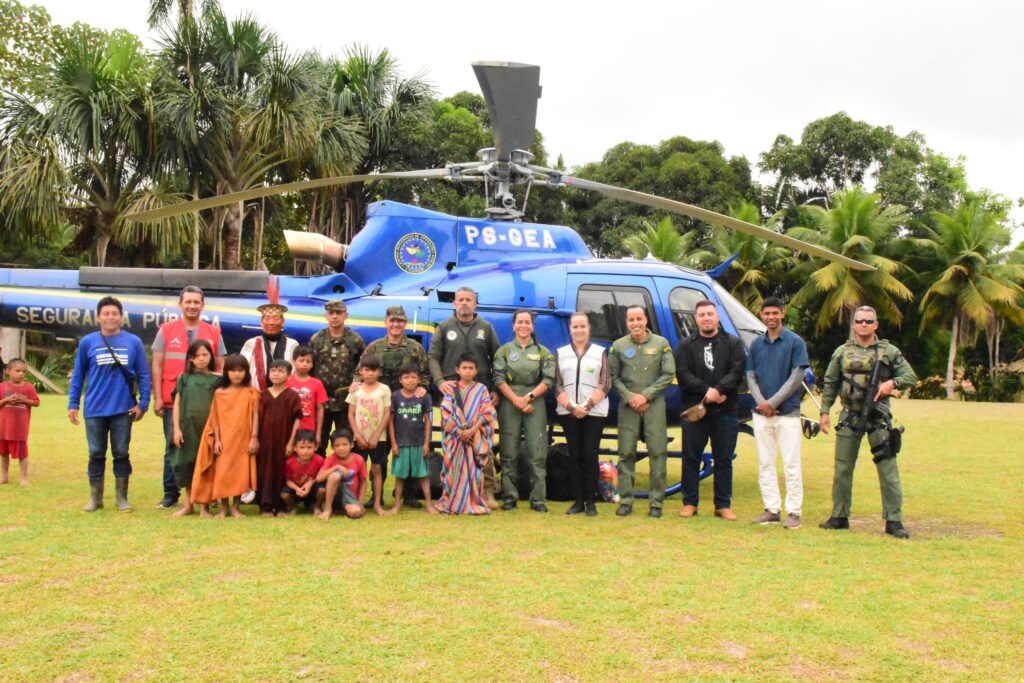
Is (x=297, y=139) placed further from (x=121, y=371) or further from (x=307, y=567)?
(x=307, y=567)

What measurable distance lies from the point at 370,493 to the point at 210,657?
4389 mm

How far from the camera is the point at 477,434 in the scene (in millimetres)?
6867

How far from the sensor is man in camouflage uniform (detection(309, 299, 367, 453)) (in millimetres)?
6984

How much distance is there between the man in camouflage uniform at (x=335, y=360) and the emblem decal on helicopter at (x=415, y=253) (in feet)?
4.47

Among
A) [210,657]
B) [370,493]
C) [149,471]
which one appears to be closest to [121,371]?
[370,493]

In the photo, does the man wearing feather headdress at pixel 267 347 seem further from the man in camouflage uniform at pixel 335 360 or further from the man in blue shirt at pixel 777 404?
the man in blue shirt at pixel 777 404

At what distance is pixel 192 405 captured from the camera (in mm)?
6488

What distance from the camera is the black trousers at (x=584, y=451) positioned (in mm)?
6898

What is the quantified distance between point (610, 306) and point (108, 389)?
4.23 m

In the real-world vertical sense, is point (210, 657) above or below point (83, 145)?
below

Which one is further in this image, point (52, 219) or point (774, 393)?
point (52, 219)

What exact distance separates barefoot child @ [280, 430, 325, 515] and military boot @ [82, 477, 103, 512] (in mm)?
1372

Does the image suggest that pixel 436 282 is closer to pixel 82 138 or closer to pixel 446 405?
pixel 446 405

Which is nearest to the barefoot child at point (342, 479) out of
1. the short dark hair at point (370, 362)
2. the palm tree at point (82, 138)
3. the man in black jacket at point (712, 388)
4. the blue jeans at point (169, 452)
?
the short dark hair at point (370, 362)
